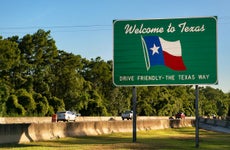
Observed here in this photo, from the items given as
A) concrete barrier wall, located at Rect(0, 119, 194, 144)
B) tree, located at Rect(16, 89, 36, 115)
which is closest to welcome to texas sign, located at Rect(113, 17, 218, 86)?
concrete barrier wall, located at Rect(0, 119, 194, 144)

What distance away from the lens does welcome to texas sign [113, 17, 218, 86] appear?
22.6 meters

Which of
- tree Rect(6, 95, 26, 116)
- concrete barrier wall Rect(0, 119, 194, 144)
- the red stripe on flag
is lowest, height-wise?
concrete barrier wall Rect(0, 119, 194, 144)

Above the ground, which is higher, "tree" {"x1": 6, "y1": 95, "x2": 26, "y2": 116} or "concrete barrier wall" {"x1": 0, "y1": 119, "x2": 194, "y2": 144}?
"tree" {"x1": 6, "y1": 95, "x2": 26, "y2": 116}

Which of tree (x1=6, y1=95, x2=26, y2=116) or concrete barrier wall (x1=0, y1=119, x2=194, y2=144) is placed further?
tree (x1=6, y1=95, x2=26, y2=116)

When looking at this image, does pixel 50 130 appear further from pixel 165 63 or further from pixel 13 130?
pixel 165 63

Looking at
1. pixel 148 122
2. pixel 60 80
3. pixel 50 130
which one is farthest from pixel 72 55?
pixel 50 130

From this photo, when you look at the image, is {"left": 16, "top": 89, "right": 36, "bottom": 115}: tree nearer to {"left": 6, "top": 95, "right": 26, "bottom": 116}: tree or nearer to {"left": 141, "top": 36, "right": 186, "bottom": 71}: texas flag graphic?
{"left": 6, "top": 95, "right": 26, "bottom": 116}: tree

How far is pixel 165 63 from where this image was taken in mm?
22906

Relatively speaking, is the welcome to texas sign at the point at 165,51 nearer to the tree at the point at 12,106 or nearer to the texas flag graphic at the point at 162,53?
the texas flag graphic at the point at 162,53

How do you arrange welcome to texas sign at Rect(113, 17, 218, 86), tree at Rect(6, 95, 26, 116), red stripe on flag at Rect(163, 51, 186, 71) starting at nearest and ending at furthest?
1. welcome to texas sign at Rect(113, 17, 218, 86)
2. red stripe on flag at Rect(163, 51, 186, 71)
3. tree at Rect(6, 95, 26, 116)

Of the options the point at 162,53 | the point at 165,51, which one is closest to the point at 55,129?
the point at 162,53

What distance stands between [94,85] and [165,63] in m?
85.0

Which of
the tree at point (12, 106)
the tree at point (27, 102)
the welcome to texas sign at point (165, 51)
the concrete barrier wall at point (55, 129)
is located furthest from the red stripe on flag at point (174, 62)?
the tree at point (27, 102)

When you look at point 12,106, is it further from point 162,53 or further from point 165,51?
point 165,51
